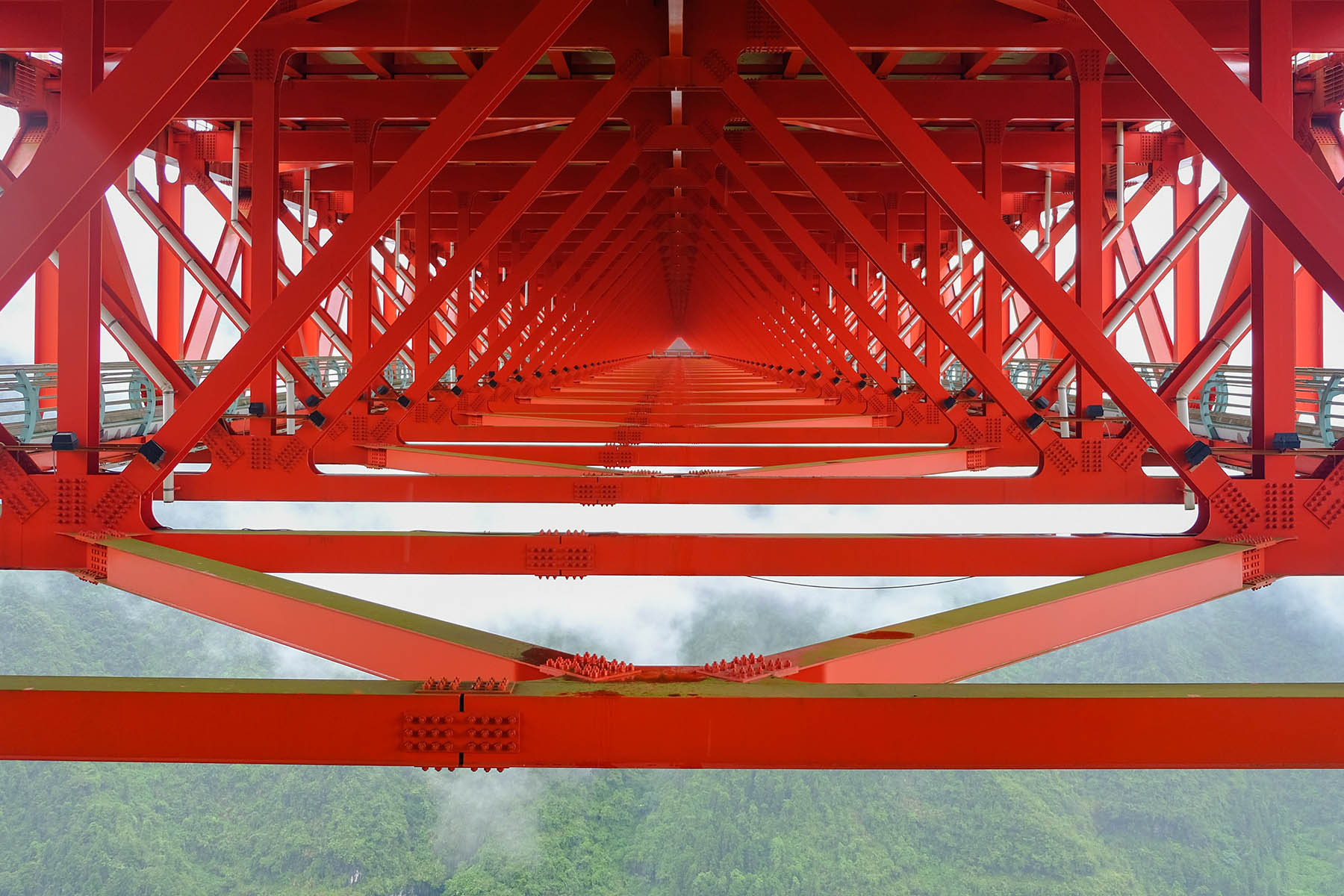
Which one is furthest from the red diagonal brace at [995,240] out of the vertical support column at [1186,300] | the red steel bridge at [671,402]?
the vertical support column at [1186,300]

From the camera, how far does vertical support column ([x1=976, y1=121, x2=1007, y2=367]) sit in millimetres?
10188

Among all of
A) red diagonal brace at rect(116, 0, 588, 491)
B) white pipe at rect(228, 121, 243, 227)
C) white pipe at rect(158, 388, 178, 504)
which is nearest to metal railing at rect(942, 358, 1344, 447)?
red diagonal brace at rect(116, 0, 588, 491)

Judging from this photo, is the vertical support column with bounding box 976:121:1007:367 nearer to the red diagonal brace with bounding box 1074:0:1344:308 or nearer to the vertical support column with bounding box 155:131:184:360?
the red diagonal brace with bounding box 1074:0:1344:308

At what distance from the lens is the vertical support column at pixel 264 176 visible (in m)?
7.92

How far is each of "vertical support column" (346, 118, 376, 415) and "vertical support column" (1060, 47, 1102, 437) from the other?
256 inches

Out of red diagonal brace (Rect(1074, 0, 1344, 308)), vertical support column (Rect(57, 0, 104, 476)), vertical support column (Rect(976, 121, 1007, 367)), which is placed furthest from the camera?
vertical support column (Rect(976, 121, 1007, 367))

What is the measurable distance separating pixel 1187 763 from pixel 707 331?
181ft

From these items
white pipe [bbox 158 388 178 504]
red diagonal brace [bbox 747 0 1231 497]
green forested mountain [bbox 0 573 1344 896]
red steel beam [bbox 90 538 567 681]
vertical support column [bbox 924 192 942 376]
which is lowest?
green forested mountain [bbox 0 573 1344 896]

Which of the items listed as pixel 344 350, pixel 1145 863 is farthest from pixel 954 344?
pixel 1145 863

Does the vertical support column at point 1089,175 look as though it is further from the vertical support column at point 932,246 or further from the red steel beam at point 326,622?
the red steel beam at point 326,622

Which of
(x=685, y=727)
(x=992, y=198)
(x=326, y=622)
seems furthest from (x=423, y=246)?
(x=685, y=727)

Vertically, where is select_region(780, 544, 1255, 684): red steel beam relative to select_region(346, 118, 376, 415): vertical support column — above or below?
below

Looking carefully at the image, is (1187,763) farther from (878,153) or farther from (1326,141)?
(878,153)

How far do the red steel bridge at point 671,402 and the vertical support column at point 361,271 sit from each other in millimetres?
56
